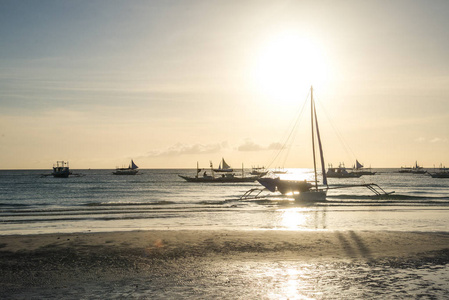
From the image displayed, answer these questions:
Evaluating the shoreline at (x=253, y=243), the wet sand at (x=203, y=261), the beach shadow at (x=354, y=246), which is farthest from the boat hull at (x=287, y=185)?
the beach shadow at (x=354, y=246)

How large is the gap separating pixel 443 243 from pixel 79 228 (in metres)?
20.3

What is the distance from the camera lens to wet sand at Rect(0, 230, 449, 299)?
10867 millimetres

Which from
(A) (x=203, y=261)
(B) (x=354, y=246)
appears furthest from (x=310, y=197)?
(A) (x=203, y=261)

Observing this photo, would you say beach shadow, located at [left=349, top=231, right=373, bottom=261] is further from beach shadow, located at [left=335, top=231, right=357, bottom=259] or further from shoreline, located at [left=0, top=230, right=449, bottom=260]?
beach shadow, located at [left=335, top=231, right=357, bottom=259]

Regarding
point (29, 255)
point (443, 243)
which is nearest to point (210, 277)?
point (29, 255)

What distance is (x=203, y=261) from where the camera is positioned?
1448cm

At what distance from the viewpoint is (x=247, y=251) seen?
53.0 feet

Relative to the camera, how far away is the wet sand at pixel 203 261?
35.7 feet

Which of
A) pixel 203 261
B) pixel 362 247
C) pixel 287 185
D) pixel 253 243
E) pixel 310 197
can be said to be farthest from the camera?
pixel 287 185

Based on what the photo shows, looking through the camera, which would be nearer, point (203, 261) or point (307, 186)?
point (203, 261)

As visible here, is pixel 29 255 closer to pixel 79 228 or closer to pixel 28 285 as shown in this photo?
pixel 28 285

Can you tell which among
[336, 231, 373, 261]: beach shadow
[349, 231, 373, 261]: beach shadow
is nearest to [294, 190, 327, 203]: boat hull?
[336, 231, 373, 261]: beach shadow

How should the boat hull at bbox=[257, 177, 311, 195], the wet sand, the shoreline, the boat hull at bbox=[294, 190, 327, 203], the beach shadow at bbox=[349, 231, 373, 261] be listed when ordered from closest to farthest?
the wet sand, the beach shadow at bbox=[349, 231, 373, 261], the shoreline, the boat hull at bbox=[294, 190, 327, 203], the boat hull at bbox=[257, 177, 311, 195]

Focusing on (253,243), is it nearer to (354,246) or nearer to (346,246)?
(346,246)
